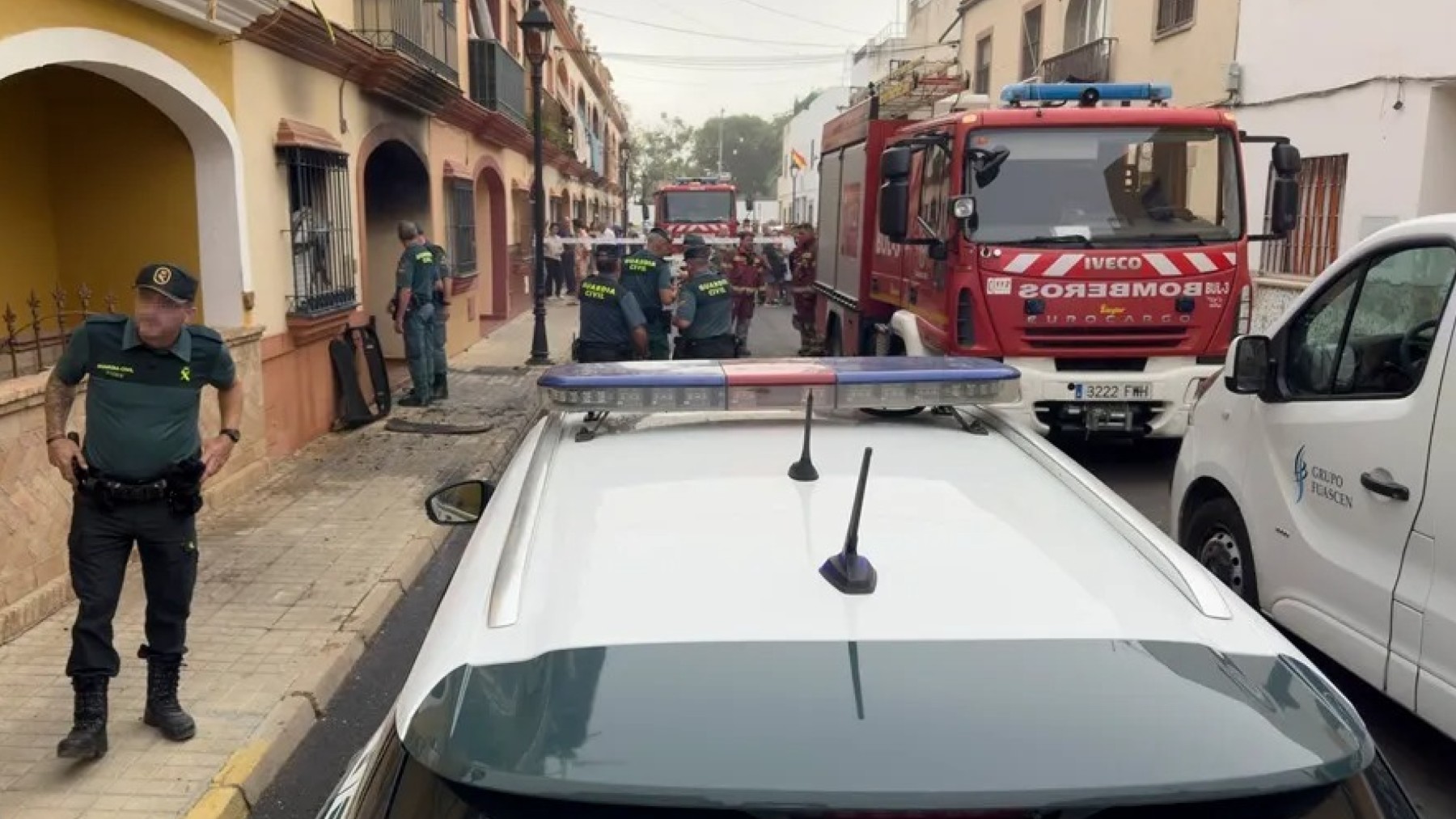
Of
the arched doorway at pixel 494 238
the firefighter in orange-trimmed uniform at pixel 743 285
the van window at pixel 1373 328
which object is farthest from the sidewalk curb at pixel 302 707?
the arched doorway at pixel 494 238

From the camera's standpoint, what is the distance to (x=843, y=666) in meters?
1.66

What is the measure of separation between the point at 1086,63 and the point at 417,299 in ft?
41.5

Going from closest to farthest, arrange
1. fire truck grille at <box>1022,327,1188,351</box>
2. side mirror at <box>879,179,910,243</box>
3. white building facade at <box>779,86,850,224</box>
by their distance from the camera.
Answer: fire truck grille at <box>1022,327,1188,351</box> → side mirror at <box>879,179,910,243</box> → white building facade at <box>779,86,850,224</box>

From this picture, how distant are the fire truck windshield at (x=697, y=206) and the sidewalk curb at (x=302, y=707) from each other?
22271mm

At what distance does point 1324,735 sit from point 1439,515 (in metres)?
2.28

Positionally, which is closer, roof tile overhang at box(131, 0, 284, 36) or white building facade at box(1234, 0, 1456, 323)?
Answer: roof tile overhang at box(131, 0, 284, 36)

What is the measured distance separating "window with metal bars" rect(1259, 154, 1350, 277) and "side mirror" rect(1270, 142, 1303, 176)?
4878 millimetres

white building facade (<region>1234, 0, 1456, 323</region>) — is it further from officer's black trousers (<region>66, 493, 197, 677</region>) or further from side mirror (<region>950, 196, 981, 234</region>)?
officer's black trousers (<region>66, 493, 197, 677</region>)

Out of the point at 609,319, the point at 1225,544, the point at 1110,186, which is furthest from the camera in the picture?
the point at 609,319

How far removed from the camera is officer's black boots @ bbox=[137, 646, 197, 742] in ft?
13.9

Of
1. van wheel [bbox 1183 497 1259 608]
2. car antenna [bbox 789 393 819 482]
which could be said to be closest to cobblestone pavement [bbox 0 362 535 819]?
car antenna [bbox 789 393 819 482]

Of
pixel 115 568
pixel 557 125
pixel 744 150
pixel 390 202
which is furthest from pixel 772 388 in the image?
pixel 744 150

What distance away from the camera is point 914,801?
1425 mm

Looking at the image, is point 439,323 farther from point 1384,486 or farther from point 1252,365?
point 1384,486
